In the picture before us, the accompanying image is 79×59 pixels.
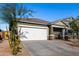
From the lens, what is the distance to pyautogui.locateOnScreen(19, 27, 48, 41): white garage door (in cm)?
1188

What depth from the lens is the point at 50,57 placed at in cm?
1086

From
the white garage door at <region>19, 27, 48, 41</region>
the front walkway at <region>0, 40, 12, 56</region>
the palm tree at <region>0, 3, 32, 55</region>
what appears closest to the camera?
the front walkway at <region>0, 40, 12, 56</region>

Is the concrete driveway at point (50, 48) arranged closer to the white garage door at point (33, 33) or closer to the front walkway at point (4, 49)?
the white garage door at point (33, 33)

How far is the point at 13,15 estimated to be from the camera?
11.4 m

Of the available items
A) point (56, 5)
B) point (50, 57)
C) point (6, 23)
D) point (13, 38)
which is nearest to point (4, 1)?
point (6, 23)

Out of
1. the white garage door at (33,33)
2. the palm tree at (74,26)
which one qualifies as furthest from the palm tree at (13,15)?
the palm tree at (74,26)

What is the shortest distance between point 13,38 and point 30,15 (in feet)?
5.03

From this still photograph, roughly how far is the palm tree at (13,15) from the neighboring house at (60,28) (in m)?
2.06

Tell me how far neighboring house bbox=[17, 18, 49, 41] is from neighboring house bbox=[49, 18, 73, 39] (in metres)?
0.32

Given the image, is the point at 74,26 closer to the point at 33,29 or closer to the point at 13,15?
the point at 33,29

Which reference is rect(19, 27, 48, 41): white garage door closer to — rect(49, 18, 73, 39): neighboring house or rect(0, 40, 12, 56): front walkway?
rect(49, 18, 73, 39): neighboring house

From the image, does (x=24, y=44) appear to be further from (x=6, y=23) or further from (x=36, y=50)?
(x=6, y=23)

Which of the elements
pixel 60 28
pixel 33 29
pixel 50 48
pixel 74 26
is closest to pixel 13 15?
pixel 33 29

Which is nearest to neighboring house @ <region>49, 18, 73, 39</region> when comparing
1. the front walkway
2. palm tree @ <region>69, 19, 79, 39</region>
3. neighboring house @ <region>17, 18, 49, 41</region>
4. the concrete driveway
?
palm tree @ <region>69, 19, 79, 39</region>
